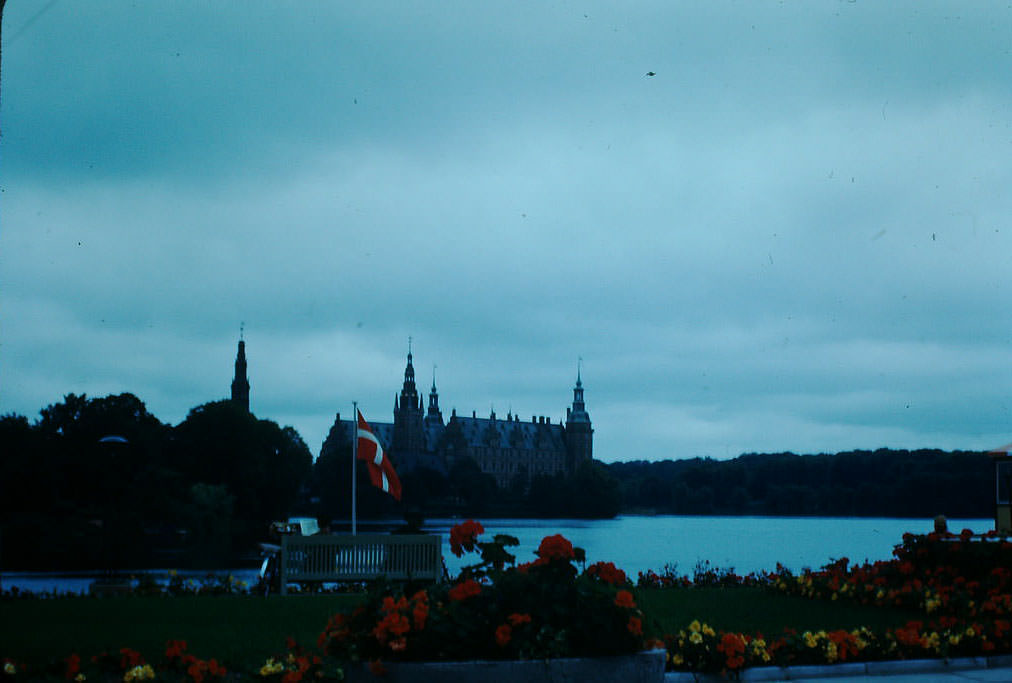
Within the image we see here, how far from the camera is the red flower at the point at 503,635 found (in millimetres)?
6031

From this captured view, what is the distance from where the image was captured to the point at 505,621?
6.23 metres

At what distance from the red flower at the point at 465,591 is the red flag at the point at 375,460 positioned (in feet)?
42.1

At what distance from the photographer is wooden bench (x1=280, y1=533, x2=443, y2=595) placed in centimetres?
1675

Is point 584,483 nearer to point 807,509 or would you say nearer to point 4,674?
point 807,509

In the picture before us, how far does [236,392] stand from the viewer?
16900cm

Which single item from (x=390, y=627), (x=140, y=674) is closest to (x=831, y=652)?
(x=390, y=627)

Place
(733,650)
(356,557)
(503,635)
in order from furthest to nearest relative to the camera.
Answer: (356,557) < (733,650) < (503,635)

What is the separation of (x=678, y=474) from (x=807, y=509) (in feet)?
122

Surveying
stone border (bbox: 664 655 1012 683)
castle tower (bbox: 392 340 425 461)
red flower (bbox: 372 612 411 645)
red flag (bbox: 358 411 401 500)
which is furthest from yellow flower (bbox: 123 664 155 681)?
castle tower (bbox: 392 340 425 461)

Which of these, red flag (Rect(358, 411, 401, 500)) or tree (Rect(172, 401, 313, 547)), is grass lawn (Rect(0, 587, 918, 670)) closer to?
red flag (Rect(358, 411, 401, 500))

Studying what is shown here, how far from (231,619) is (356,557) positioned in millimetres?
4679

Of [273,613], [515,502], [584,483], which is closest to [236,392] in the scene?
[515,502]

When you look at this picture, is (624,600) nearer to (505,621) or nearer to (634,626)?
(634,626)

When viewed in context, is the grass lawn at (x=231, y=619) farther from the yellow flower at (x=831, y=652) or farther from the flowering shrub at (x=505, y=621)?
the flowering shrub at (x=505, y=621)
